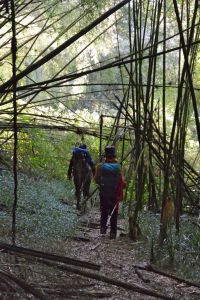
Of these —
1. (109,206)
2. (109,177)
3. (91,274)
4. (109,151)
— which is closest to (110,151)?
(109,151)

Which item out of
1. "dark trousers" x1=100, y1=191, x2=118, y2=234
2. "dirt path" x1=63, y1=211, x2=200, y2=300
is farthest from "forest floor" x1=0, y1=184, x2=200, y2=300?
"dark trousers" x1=100, y1=191, x2=118, y2=234

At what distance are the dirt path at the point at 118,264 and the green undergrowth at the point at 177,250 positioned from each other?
146 millimetres

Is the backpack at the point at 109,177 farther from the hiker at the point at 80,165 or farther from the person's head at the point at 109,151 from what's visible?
the hiker at the point at 80,165

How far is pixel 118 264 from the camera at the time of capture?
169 inches

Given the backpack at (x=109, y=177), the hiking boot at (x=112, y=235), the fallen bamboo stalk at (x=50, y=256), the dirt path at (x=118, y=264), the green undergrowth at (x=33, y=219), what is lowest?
the dirt path at (x=118, y=264)

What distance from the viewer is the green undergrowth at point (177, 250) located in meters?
4.16

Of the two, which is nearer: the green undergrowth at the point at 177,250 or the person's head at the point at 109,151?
the green undergrowth at the point at 177,250

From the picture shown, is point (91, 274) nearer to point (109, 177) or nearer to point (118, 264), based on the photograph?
point (118, 264)

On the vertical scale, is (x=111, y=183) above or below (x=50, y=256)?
above

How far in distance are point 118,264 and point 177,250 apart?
660mm

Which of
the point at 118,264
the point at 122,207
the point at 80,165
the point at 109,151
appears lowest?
the point at 118,264

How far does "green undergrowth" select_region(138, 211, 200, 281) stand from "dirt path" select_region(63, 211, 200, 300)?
0.48ft

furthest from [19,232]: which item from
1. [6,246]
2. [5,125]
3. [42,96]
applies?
[42,96]

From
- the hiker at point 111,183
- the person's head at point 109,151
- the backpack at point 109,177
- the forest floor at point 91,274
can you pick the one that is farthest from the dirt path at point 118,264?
the person's head at point 109,151
